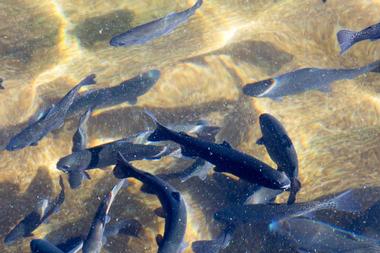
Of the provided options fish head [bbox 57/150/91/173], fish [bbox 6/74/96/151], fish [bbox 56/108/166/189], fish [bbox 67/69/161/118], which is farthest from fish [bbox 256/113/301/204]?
fish [bbox 6/74/96/151]

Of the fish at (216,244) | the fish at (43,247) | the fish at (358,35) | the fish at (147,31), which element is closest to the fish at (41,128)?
the fish at (147,31)

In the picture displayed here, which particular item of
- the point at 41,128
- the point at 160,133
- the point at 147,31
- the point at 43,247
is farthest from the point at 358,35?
the point at 43,247

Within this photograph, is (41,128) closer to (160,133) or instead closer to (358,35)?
(160,133)

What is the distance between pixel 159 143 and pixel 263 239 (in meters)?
1.71

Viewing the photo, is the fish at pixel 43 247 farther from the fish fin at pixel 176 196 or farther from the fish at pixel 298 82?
the fish at pixel 298 82

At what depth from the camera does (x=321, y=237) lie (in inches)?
153

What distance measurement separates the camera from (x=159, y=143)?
4.74 meters

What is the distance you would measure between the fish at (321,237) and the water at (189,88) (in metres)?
0.47

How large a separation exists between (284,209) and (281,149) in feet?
2.08

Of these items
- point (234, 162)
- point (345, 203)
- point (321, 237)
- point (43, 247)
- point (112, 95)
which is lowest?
point (321, 237)

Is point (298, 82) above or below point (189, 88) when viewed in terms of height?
below

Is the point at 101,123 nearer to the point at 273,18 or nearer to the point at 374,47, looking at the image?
the point at 273,18

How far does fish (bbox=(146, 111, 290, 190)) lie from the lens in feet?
11.7

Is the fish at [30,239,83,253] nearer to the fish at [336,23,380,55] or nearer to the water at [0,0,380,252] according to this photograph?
the water at [0,0,380,252]
